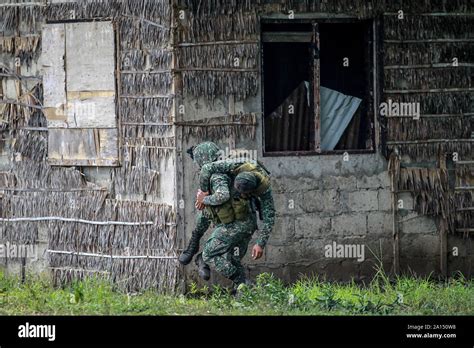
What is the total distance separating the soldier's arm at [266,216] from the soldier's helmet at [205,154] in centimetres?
64

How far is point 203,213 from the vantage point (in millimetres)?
13531

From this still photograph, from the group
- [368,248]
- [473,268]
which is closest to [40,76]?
[368,248]

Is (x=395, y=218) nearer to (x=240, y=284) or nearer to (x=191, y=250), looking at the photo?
(x=240, y=284)

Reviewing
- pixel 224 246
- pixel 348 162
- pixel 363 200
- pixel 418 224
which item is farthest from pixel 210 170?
pixel 418 224

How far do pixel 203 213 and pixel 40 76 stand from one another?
9.90 feet

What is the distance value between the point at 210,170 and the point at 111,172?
2.08m

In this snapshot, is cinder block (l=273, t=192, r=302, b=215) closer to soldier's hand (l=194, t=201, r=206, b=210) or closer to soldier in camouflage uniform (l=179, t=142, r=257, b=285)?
soldier in camouflage uniform (l=179, t=142, r=257, b=285)

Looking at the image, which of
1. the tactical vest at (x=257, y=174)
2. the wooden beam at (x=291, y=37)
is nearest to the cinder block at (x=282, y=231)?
the tactical vest at (x=257, y=174)

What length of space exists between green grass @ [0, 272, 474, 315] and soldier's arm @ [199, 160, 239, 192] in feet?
3.83

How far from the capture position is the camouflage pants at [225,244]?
1332cm

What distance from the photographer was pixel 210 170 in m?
13.2

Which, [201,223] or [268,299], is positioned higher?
[201,223]

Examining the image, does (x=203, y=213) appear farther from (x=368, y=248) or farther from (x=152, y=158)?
(x=368, y=248)

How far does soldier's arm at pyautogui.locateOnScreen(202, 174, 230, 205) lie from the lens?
1302 cm
